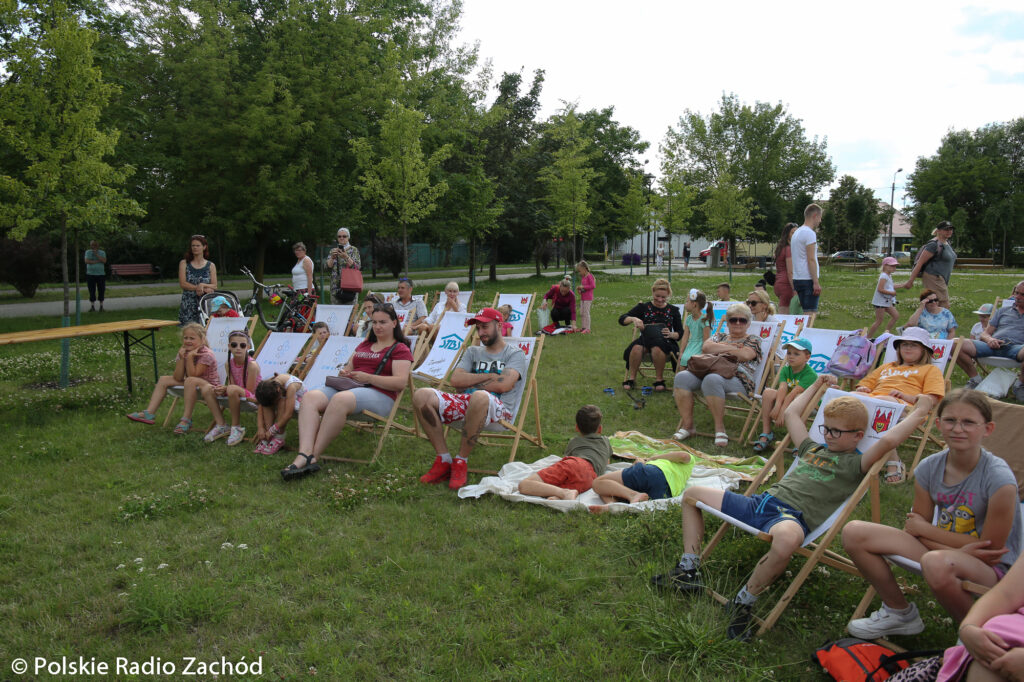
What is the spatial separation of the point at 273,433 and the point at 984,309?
7.66 m

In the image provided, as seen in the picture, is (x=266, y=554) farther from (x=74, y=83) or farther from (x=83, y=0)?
(x=83, y=0)

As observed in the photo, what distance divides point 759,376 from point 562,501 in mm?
2658

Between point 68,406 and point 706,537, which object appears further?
point 68,406

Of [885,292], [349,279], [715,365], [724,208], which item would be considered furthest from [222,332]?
[724,208]

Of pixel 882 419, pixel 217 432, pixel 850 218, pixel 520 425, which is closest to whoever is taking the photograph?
pixel 882 419

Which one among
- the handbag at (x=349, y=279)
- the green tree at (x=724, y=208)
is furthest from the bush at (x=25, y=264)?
the green tree at (x=724, y=208)

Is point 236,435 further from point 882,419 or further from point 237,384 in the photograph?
point 882,419

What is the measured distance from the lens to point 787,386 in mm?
5023

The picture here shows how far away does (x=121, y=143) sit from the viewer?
13.4 meters

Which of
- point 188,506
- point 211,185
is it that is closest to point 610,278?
point 211,185

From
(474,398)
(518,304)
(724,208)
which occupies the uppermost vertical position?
(724,208)

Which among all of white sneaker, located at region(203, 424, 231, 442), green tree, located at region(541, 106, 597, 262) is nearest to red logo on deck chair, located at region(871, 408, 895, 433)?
white sneaker, located at region(203, 424, 231, 442)

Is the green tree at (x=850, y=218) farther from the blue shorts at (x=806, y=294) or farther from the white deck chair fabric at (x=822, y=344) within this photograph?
the white deck chair fabric at (x=822, y=344)

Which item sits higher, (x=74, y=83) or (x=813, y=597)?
(x=74, y=83)
